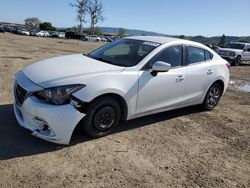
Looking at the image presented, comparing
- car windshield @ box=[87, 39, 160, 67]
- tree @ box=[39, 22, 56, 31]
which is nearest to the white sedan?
car windshield @ box=[87, 39, 160, 67]

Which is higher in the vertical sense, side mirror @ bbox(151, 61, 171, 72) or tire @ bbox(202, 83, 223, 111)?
side mirror @ bbox(151, 61, 171, 72)

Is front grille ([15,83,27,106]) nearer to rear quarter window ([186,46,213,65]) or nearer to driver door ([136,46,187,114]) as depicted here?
driver door ([136,46,187,114])

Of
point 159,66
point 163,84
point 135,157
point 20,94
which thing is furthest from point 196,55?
point 20,94

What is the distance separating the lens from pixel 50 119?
394cm

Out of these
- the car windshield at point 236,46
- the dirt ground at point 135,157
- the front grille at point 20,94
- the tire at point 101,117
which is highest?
the car windshield at point 236,46

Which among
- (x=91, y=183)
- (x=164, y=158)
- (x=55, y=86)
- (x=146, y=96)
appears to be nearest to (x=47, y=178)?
(x=91, y=183)

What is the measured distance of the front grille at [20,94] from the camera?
4.20 metres

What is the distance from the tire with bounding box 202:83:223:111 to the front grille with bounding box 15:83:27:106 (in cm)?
400

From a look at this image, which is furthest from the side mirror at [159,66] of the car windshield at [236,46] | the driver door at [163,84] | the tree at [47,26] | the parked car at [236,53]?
the tree at [47,26]

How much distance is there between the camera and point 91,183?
3473 mm

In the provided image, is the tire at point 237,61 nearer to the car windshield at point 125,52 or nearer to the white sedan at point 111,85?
the white sedan at point 111,85

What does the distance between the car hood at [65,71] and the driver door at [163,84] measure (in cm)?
54

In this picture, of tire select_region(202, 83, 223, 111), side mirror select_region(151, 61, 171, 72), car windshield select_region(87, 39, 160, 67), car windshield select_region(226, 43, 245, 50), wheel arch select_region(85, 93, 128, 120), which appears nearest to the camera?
wheel arch select_region(85, 93, 128, 120)

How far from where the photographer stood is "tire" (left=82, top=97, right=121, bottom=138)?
170 inches
